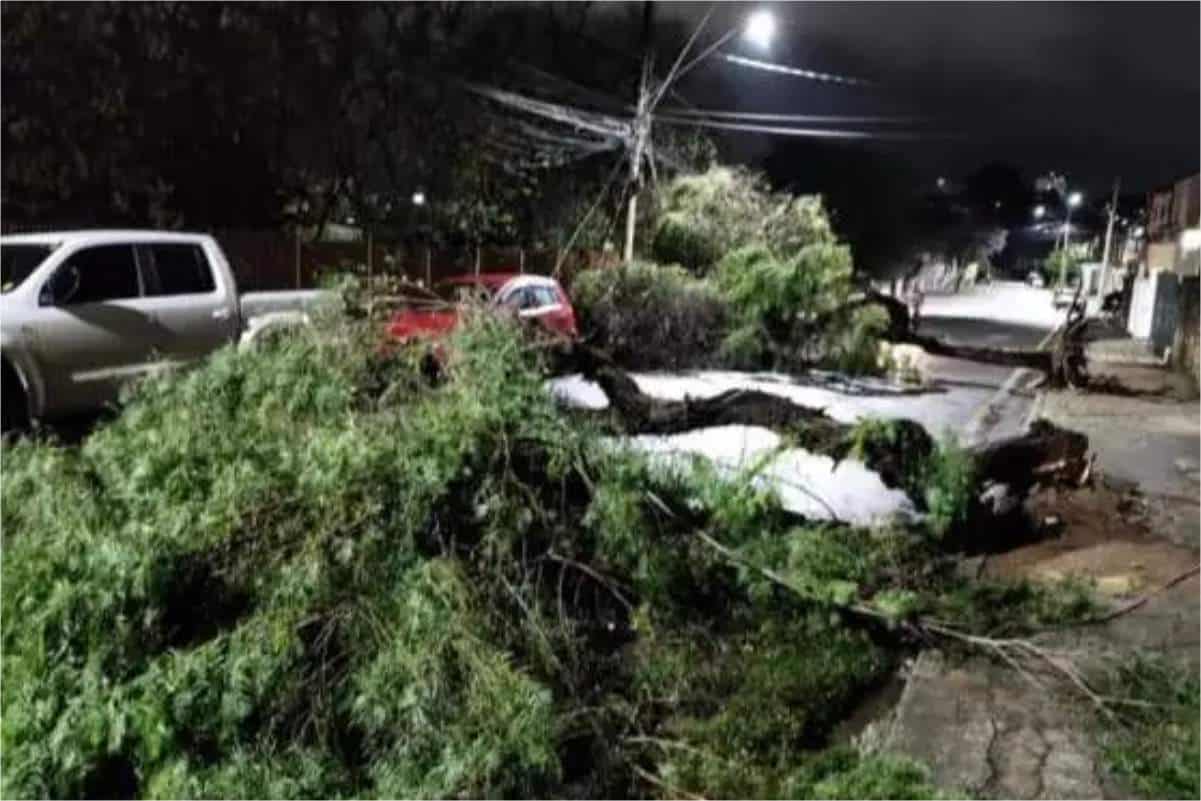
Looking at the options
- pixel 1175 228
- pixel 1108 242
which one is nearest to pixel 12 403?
pixel 1175 228

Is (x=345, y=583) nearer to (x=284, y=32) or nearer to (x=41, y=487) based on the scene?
(x=41, y=487)

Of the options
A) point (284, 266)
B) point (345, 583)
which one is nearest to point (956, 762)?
point (345, 583)

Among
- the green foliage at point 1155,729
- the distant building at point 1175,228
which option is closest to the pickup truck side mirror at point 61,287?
the green foliage at point 1155,729

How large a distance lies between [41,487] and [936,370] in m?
17.5

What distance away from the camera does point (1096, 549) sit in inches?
307

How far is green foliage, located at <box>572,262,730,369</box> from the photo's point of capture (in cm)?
1694

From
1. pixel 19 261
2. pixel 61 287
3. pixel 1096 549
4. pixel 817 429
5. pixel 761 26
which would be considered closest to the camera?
pixel 817 429

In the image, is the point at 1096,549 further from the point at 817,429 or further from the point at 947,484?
the point at 817,429

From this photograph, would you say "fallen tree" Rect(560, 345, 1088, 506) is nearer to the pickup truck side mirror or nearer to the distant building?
the pickup truck side mirror

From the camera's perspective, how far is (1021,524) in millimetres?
8242

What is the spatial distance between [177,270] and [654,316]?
9074 millimetres

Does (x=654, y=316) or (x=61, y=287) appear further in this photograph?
(x=654, y=316)

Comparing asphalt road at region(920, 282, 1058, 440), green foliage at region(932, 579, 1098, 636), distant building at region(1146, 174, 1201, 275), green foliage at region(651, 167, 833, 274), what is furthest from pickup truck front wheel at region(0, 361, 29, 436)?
distant building at region(1146, 174, 1201, 275)

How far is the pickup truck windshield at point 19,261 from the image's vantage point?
8.36 metres
